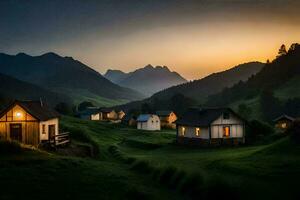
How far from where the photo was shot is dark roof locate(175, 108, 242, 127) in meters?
75.7

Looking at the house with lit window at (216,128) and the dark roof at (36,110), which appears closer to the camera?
the dark roof at (36,110)

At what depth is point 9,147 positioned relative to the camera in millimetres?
41406

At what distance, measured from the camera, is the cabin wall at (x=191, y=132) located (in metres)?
74.9

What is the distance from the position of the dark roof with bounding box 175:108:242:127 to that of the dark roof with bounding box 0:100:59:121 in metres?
28.6

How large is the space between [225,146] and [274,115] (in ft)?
375

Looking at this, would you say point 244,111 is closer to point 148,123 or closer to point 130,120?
point 130,120

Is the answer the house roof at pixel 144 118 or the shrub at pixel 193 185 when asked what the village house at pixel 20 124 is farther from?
the house roof at pixel 144 118

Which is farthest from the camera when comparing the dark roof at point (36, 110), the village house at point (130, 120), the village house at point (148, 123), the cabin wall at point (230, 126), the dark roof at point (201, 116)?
the village house at point (130, 120)

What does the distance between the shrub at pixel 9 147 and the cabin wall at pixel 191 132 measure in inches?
1578

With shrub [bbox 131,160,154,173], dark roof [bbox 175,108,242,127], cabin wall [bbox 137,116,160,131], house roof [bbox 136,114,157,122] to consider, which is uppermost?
dark roof [bbox 175,108,242,127]

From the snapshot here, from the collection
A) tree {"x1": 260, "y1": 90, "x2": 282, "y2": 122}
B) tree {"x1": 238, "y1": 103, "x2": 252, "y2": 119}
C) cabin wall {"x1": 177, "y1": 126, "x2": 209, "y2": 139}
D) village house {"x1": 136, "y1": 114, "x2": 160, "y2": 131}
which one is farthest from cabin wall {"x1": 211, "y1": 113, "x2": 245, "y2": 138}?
tree {"x1": 260, "y1": 90, "x2": 282, "y2": 122}

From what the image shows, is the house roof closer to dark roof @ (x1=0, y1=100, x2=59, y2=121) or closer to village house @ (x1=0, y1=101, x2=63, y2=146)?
dark roof @ (x1=0, y1=100, x2=59, y2=121)

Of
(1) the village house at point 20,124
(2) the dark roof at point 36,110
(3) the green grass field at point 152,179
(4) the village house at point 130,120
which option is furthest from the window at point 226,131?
(4) the village house at point 130,120

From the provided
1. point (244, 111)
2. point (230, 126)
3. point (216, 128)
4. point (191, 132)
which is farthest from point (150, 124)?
point (216, 128)
